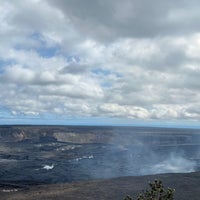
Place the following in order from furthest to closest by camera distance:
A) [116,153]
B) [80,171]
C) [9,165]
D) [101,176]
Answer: [116,153] → [9,165] → [80,171] → [101,176]

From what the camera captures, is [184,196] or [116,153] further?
[116,153]

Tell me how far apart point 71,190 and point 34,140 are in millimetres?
124281

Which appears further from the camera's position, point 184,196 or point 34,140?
point 34,140

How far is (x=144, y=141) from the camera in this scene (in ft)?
641

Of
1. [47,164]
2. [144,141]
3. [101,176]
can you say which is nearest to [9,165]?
[47,164]

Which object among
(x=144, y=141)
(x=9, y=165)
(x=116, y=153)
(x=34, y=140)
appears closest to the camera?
(x=9, y=165)

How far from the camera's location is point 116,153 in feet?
473

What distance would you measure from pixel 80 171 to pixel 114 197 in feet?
137

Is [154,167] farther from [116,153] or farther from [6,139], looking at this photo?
[6,139]

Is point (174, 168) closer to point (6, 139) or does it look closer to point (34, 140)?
point (34, 140)

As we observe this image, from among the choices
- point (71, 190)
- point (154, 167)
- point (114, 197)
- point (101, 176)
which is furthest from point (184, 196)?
point (154, 167)

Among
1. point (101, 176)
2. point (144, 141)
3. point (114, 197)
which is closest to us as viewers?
point (114, 197)

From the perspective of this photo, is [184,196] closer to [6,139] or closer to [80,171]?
[80,171]

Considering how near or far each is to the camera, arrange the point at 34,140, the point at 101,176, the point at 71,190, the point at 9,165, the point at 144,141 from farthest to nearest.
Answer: the point at 144,141 → the point at 34,140 → the point at 9,165 → the point at 101,176 → the point at 71,190
